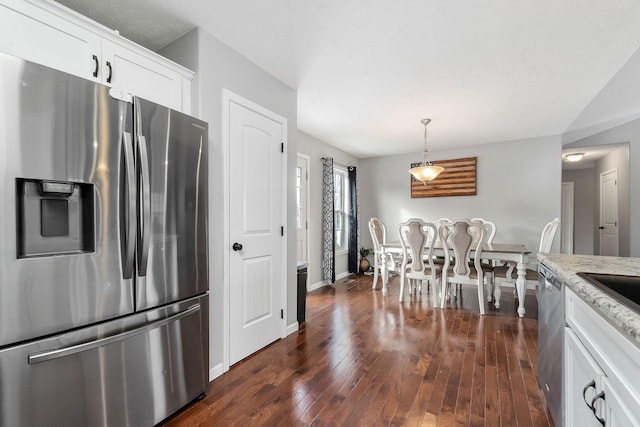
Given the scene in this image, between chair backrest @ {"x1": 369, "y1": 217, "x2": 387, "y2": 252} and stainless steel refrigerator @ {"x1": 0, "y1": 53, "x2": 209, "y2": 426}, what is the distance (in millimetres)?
3120

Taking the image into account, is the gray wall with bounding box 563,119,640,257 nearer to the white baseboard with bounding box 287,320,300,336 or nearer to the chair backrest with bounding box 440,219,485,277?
the chair backrest with bounding box 440,219,485,277

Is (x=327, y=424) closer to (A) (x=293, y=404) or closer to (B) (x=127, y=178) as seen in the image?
(A) (x=293, y=404)

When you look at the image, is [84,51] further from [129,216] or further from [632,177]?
[632,177]

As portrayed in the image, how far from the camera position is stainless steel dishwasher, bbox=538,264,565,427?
1384 millimetres

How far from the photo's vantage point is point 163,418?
61.0 inches

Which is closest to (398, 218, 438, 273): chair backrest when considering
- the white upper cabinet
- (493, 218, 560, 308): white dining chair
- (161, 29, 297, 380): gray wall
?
(493, 218, 560, 308): white dining chair

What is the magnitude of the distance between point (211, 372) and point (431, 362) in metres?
1.67

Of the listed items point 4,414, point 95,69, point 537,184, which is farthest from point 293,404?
point 537,184

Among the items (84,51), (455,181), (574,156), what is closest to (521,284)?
(455,181)

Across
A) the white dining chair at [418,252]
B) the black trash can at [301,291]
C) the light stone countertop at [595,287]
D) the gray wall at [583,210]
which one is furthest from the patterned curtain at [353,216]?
the gray wall at [583,210]

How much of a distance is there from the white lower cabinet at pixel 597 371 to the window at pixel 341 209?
4414 millimetres

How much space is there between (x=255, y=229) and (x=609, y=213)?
21.9 ft

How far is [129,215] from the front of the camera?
1.41 meters

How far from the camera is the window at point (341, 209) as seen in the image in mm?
5656
